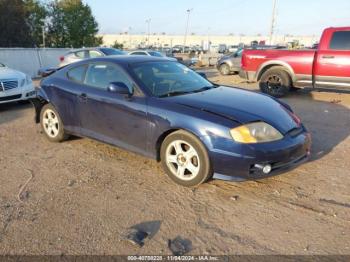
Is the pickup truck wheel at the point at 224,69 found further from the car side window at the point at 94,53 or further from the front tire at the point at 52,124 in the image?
the front tire at the point at 52,124

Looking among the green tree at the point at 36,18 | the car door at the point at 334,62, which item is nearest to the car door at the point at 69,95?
the car door at the point at 334,62

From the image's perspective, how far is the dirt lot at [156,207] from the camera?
2918 millimetres

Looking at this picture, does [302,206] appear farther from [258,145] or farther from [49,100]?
[49,100]

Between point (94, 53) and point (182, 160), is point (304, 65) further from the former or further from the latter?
point (94, 53)

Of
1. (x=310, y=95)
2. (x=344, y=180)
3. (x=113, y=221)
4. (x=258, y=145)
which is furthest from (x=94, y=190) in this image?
(x=310, y=95)

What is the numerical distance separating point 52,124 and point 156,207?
118 inches

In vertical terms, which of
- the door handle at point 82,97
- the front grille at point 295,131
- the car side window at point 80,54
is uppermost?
the car side window at point 80,54

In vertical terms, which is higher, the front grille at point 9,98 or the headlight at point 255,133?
the headlight at point 255,133

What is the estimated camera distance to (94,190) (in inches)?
155

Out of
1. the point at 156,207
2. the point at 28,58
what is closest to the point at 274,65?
the point at 156,207

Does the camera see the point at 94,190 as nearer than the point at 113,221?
No

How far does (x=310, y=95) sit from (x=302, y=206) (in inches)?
307

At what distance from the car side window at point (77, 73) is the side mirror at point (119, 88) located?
3.33 feet

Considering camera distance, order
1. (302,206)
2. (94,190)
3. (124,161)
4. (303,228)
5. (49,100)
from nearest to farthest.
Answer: (303,228) < (302,206) < (94,190) < (124,161) < (49,100)
